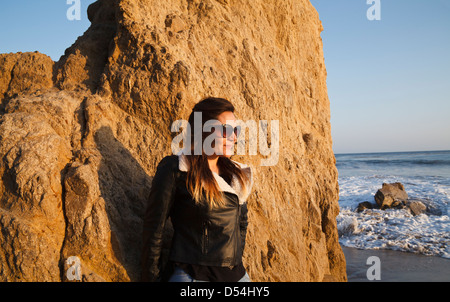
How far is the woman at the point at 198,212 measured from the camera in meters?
2.15

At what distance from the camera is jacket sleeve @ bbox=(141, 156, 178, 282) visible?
2145 mm

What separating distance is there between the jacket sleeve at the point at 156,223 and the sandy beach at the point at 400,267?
253 inches

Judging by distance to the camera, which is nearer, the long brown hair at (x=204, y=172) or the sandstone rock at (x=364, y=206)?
the long brown hair at (x=204, y=172)

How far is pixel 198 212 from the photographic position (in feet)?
7.21

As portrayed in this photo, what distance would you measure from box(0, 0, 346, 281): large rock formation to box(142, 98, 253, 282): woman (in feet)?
1.72

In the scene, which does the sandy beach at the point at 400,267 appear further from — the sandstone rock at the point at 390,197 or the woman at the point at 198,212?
the woman at the point at 198,212

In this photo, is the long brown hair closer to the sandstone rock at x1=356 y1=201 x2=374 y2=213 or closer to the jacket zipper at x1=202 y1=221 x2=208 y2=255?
the jacket zipper at x1=202 y1=221 x2=208 y2=255

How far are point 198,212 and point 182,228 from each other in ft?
0.59

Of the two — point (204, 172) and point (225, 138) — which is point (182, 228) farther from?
point (225, 138)

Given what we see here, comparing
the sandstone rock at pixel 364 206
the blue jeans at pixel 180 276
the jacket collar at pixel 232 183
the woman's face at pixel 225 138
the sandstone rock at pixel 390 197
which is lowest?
the sandstone rock at pixel 364 206

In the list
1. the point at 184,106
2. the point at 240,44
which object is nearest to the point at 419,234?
the point at 240,44

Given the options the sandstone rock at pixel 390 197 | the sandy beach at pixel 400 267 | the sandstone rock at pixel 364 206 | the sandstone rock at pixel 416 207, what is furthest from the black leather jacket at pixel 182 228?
the sandstone rock at pixel 390 197

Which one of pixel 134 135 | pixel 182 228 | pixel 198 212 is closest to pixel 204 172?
pixel 198 212

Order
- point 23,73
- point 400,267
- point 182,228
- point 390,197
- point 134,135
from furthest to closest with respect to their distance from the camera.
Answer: point 390,197 < point 400,267 < point 23,73 < point 134,135 < point 182,228
